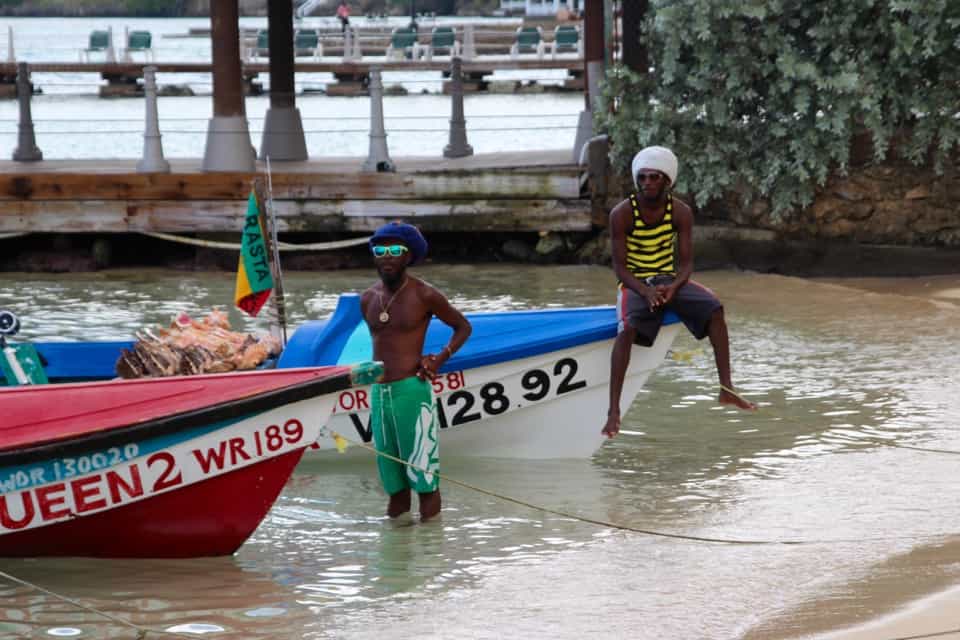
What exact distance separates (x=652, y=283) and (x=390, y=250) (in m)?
2.07

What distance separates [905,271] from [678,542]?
9072 millimetres

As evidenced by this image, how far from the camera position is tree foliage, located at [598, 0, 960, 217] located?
51.3 feet

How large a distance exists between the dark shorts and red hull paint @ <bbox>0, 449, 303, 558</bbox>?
98.5 inches

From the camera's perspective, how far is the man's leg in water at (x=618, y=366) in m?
9.51

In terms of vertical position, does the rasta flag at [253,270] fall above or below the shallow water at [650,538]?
above

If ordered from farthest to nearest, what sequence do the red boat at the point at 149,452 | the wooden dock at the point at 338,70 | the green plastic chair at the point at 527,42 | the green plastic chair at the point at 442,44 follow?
the green plastic chair at the point at 527,42
the green plastic chair at the point at 442,44
the wooden dock at the point at 338,70
the red boat at the point at 149,452

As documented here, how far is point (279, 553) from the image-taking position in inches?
329

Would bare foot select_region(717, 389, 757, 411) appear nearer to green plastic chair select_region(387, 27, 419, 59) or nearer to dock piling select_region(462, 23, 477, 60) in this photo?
dock piling select_region(462, 23, 477, 60)

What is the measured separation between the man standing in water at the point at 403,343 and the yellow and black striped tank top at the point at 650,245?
164cm

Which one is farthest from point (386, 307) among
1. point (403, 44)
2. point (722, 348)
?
point (403, 44)

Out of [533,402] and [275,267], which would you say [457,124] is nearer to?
[275,267]

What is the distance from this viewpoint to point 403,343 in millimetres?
8180

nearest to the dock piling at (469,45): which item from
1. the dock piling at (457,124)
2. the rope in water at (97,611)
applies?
the dock piling at (457,124)

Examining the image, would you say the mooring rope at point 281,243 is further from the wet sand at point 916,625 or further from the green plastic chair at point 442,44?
the green plastic chair at point 442,44
